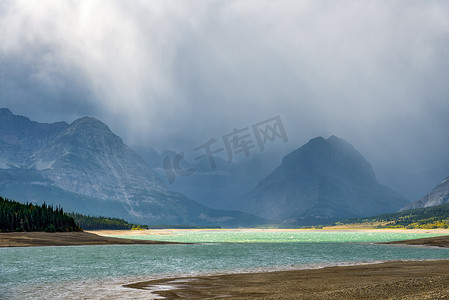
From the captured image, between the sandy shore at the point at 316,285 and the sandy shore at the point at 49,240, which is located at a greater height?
the sandy shore at the point at 49,240

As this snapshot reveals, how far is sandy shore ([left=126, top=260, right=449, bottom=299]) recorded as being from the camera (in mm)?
33344

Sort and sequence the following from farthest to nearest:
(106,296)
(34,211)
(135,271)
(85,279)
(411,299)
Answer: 1. (34,211)
2. (135,271)
3. (85,279)
4. (106,296)
5. (411,299)

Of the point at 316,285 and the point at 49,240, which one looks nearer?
the point at 316,285

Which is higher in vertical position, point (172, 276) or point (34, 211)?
point (34, 211)

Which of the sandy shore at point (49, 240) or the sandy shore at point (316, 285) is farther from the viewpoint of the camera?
the sandy shore at point (49, 240)

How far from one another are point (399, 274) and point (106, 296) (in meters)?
30.7

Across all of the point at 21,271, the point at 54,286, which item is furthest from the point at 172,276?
the point at 21,271

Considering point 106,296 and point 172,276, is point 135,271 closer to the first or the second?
point 172,276

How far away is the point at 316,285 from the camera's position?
42375 millimetres

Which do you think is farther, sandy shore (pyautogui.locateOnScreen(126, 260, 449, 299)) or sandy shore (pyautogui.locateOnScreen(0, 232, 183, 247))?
sandy shore (pyautogui.locateOnScreen(0, 232, 183, 247))

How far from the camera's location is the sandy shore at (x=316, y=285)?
33344 millimetres

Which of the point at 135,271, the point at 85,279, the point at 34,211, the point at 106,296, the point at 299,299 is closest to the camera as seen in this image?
the point at 299,299

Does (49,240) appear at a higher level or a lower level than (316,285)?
higher

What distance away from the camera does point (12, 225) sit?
151250 millimetres
